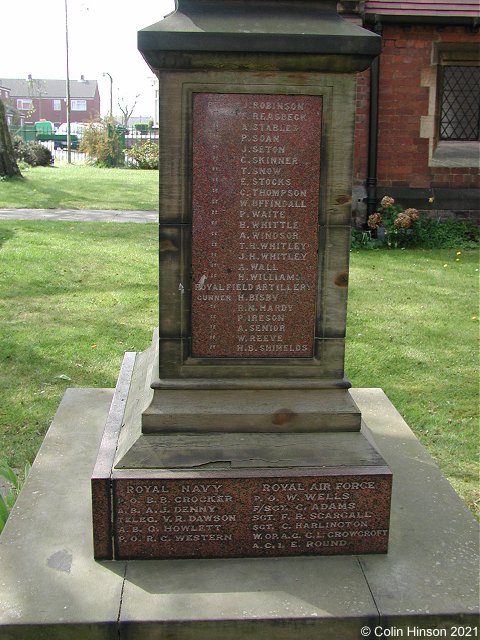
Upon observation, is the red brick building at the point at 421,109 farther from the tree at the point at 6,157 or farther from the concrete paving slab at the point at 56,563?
the tree at the point at 6,157

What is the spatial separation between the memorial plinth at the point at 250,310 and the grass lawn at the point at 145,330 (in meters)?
1.42

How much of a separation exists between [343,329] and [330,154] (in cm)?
81

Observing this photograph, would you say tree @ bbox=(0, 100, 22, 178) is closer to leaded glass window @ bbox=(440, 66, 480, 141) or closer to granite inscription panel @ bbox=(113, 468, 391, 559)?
leaded glass window @ bbox=(440, 66, 480, 141)

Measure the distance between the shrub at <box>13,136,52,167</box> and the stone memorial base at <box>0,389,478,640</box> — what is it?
94.4 ft

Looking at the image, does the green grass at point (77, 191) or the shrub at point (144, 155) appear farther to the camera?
the shrub at point (144, 155)

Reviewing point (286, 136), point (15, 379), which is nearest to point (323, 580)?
point (286, 136)

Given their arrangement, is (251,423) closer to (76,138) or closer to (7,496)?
(7,496)

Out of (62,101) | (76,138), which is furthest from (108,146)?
(62,101)

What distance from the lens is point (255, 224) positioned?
337 cm

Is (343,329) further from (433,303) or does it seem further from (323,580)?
(433,303)

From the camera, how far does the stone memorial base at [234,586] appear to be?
111 inches

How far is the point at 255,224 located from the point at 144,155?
29.3 meters

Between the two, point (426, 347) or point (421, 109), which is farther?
point (421, 109)

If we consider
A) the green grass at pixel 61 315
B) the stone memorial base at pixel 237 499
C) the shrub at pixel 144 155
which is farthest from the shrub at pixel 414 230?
the shrub at pixel 144 155
